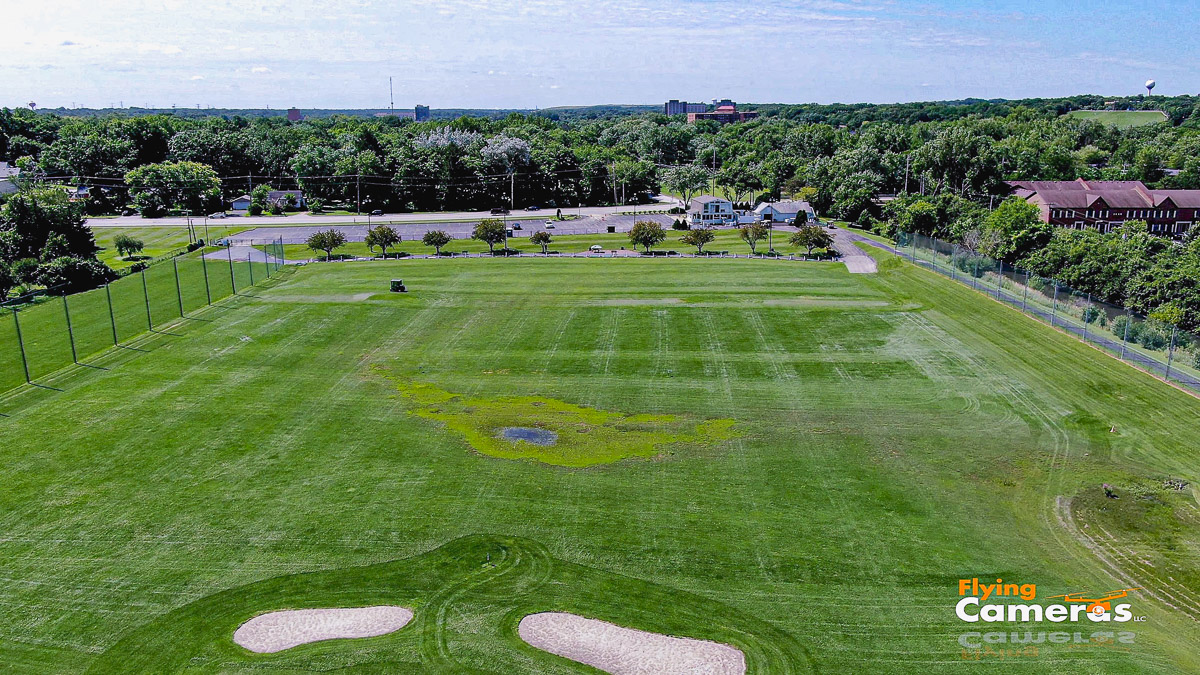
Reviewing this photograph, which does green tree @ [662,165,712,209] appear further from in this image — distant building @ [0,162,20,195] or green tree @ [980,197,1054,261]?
distant building @ [0,162,20,195]

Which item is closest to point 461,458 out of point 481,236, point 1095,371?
point 1095,371

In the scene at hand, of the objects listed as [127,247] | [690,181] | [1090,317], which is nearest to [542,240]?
[127,247]

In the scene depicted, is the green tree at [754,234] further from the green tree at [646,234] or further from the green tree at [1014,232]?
the green tree at [1014,232]

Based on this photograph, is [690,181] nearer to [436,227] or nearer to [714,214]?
[714,214]

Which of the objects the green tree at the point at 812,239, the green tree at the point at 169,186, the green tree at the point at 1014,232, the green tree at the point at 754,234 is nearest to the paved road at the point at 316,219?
the green tree at the point at 169,186

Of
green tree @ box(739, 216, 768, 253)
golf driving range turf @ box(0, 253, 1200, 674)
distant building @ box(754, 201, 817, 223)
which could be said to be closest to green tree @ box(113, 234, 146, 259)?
golf driving range turf @ box(0, 253, 1200, 674)

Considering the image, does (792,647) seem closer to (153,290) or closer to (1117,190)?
(153,290)
